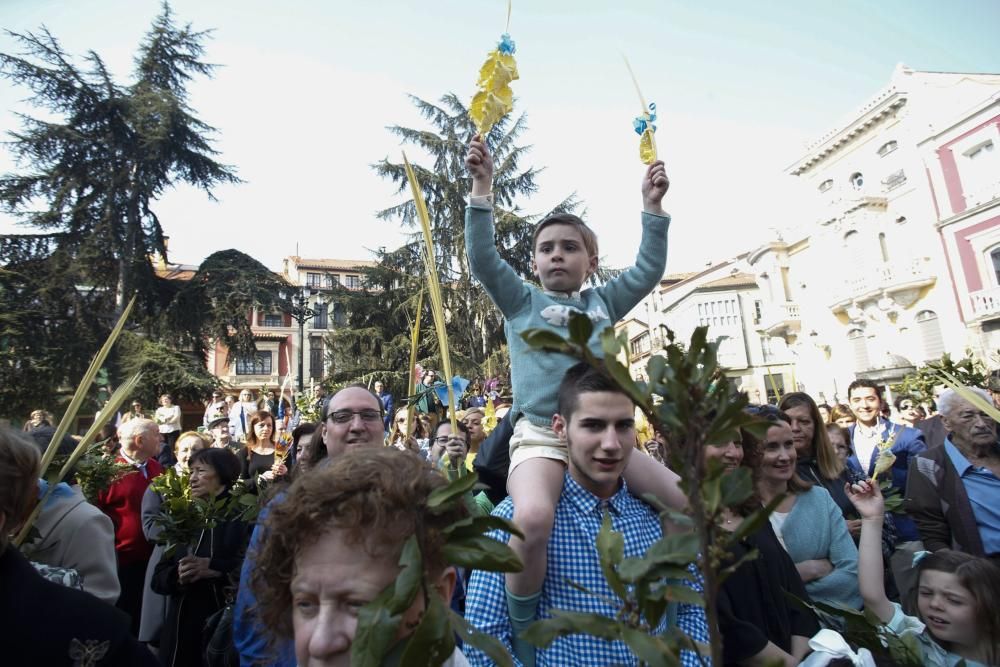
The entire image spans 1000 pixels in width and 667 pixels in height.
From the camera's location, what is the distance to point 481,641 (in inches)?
31.9

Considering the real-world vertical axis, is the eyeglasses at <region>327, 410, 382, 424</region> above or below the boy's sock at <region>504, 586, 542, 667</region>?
above

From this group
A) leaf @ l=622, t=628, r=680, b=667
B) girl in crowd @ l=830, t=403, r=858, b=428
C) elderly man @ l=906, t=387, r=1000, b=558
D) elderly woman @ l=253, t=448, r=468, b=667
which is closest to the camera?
leaf @ l=622, t=628, r=680, b=667

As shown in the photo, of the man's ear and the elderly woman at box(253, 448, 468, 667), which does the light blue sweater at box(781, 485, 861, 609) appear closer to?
the man's ear

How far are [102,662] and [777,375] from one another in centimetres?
4658

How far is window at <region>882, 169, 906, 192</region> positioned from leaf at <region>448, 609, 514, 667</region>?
3426 cm

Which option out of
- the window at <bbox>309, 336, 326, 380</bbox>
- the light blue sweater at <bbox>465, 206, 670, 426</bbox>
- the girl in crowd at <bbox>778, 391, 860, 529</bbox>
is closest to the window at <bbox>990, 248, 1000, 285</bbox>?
the girl in crowd at <bbox>778, 391, 860, 529</bbox>

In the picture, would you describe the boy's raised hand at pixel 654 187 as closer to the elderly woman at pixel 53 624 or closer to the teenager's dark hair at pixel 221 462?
the elderly woman at pixel 53 624

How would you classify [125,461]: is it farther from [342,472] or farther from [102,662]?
[342,472]

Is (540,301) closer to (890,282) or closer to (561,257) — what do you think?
(561,257)

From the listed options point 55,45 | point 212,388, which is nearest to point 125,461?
point 212,388

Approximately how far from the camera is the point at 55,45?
18.6m

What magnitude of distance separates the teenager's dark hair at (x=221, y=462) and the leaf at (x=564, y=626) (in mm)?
3508

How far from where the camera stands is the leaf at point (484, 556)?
85 cm

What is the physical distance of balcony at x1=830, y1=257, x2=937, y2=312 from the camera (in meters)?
26.9
